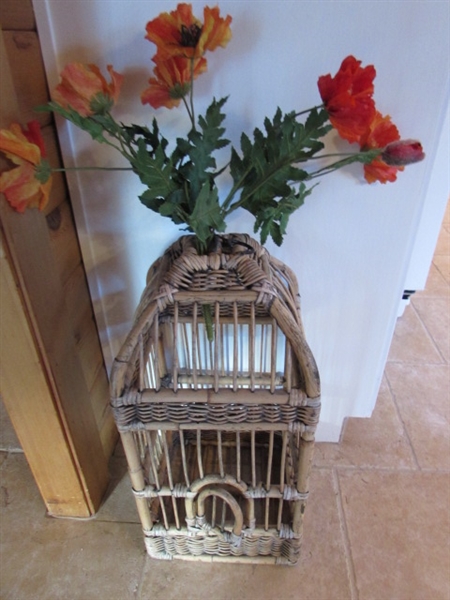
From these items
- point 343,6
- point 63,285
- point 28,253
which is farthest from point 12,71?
point 343,6

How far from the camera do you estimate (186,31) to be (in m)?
0.60

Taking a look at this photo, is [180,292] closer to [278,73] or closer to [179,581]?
[278,73]

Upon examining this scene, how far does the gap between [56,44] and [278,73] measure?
41 cm

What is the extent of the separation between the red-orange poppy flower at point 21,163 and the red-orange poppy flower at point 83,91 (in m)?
0.07

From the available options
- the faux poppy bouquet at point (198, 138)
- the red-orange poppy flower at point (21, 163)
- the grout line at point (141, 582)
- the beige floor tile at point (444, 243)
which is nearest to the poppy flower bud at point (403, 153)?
the faux poppy bouquet at point (198, 138)

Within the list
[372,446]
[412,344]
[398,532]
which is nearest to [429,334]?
[412,344]

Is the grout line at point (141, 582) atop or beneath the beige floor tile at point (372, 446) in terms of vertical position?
beneath

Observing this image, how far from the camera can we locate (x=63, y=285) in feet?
3.06

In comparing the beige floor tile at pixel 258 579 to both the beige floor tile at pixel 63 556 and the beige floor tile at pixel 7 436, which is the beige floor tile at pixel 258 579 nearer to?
the beige floor tile at pixel 63 556

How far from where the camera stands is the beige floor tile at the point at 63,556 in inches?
36.1

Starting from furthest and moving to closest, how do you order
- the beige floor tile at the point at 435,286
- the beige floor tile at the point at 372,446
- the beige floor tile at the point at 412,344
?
the beige floor tile at the point at 435,286, the beige floor tile at the point at 412,344, the beige floor tile at the point at 372,446

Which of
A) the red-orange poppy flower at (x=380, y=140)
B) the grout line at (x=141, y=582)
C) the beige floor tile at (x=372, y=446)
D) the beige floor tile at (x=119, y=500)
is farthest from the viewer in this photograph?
the beige floor tile at (x=372, y=446)

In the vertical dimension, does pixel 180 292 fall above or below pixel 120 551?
above

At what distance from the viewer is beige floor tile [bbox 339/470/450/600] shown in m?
0.92
